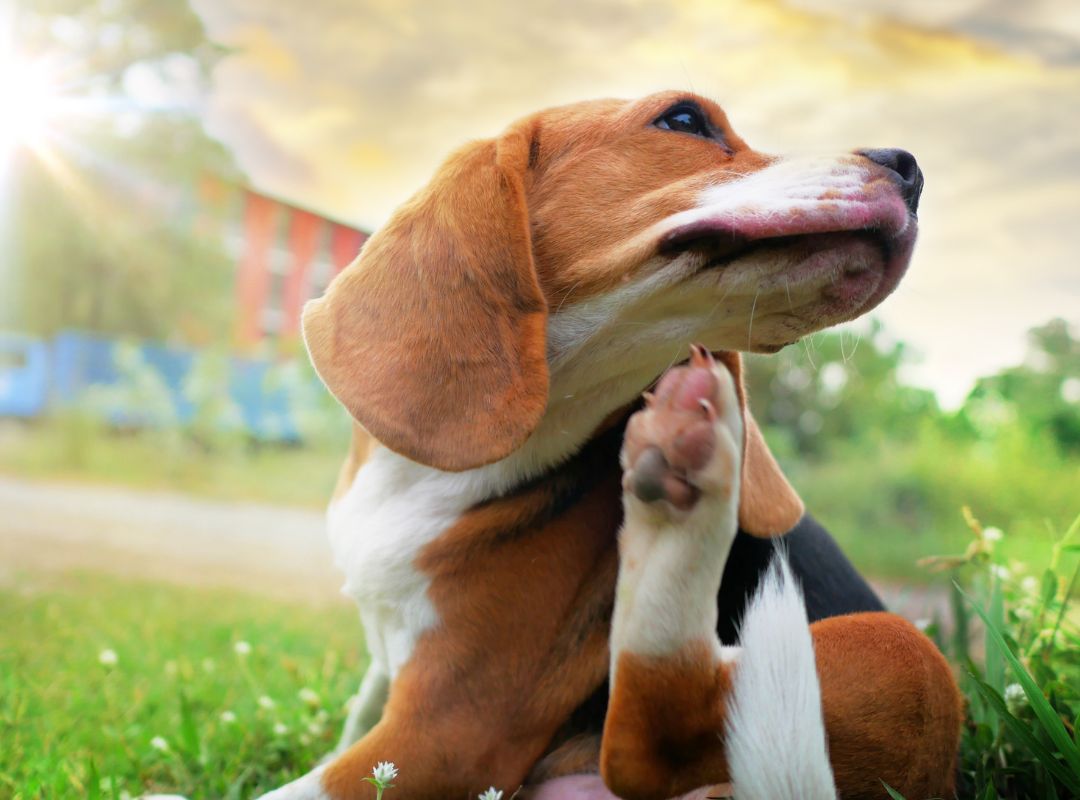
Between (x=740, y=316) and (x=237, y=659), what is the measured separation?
90.1 inches

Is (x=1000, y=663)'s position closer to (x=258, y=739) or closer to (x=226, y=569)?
(x=258, y=739)

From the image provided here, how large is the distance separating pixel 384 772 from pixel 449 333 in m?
0.75

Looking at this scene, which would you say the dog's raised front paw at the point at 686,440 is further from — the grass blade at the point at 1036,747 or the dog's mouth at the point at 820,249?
the grass blade at the point at 1036,747

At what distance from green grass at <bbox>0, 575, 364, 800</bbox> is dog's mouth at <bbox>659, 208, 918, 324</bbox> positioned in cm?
153

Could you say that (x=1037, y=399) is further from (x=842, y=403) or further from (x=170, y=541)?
(x=170, y=541)

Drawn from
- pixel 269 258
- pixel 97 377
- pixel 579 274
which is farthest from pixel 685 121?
pixel 269 258

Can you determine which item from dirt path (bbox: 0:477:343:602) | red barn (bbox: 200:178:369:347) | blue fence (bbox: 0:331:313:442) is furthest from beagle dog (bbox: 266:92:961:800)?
red barn (bbox: 200:178:369:347)

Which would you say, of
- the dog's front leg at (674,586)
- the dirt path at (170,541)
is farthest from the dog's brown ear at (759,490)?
the dirt path at (170,541)

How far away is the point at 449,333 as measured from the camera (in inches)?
67.2

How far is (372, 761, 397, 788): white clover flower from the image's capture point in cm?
146

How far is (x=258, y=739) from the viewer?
246 cm

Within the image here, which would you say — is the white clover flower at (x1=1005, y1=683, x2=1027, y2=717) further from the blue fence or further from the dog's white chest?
the blue fence

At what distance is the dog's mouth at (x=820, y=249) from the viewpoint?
1640 millimetres

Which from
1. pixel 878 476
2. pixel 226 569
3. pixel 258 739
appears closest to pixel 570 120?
pixel 258 739
